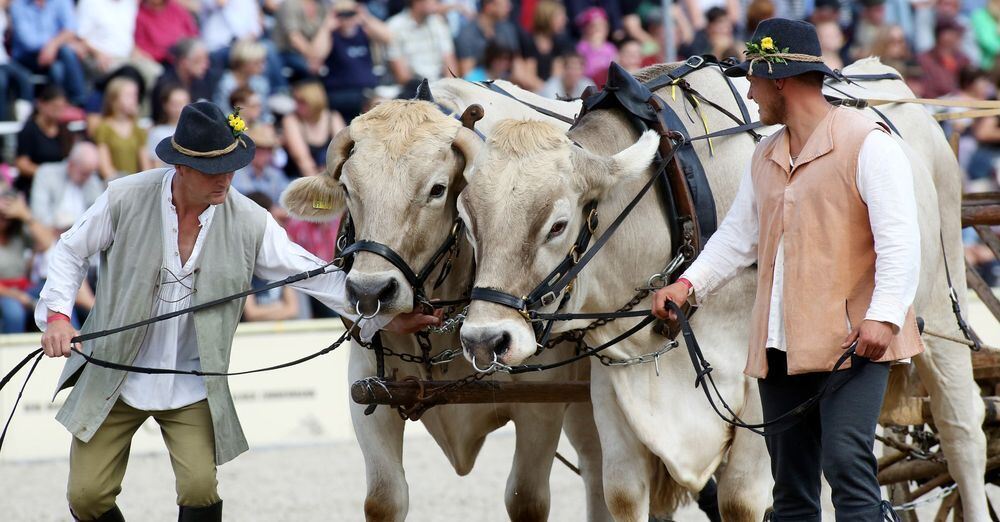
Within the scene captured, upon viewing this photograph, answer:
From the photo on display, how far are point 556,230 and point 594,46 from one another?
28.0 ft

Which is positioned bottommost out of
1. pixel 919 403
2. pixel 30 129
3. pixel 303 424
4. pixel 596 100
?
pixel 303 424

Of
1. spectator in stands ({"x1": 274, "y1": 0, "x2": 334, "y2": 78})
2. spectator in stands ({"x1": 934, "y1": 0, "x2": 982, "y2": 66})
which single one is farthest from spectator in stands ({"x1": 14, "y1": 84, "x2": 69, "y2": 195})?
spectator in stands ({"x1": 934, "y1": 0, "x2": 982, "y2": 66})

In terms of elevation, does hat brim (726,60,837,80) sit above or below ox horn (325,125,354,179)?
above

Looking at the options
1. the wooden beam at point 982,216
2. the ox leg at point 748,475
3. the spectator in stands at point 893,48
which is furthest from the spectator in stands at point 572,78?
the ox leg at point 748,475

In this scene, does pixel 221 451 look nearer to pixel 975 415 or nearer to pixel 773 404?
pixel 773 404

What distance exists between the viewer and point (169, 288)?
4742 mm

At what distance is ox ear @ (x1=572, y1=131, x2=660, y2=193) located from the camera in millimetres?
4293

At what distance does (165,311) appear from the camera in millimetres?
4754

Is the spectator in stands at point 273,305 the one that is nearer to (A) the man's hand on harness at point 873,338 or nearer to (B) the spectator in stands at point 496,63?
(B) the spectator in stands at point 496,63

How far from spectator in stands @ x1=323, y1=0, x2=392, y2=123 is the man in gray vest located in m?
6.87

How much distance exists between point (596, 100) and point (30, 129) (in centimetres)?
678

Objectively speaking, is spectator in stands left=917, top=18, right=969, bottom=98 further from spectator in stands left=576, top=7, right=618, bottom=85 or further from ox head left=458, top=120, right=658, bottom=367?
ox head left=458, top=120, right=658, bottom=367

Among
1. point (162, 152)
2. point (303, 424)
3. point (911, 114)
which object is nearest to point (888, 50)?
point (303, 424)

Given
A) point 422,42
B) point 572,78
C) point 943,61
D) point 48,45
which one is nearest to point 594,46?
point 572,78
